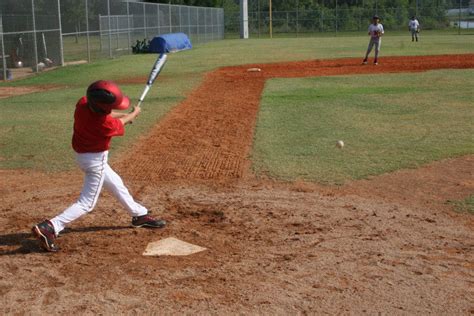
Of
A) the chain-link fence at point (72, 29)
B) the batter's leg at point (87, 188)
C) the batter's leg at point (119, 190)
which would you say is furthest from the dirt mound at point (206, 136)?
the chain-link fence at point (72, 29)

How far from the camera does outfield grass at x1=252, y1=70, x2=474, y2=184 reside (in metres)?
9.55

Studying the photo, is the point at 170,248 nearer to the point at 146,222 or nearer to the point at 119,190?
the point at 146,222

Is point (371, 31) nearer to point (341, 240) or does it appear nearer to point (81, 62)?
point (81, 62)

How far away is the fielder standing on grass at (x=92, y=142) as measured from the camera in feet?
19.4

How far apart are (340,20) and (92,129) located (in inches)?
2449

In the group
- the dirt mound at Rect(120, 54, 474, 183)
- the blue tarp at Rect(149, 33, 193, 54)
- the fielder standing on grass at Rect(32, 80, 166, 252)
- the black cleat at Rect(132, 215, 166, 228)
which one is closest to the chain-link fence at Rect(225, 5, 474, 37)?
the blue tarp at Rect(149, 33, 193, 54)

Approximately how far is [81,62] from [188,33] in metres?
19.8

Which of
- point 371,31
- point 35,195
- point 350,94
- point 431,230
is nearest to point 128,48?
point 371,31

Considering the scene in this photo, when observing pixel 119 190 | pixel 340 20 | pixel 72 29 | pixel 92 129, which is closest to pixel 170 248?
pixel 119 190

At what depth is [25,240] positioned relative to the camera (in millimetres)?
6504

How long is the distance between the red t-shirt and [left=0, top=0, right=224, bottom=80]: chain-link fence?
19.6m

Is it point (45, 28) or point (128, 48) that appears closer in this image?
point (45, 28)

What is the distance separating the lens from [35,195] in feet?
27.1

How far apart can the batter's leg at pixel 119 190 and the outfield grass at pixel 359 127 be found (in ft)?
9.10
